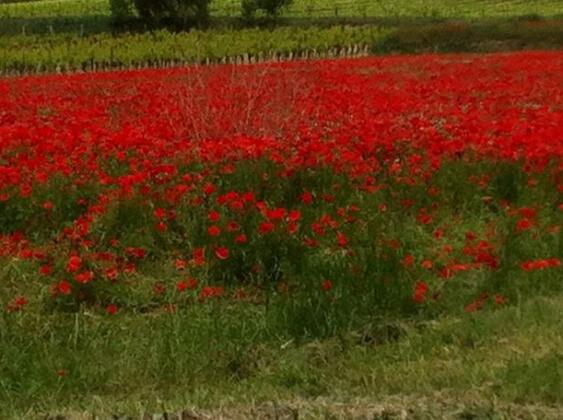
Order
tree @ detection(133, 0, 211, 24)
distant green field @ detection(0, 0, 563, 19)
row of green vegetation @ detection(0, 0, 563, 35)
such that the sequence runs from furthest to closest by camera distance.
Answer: distant green field @ detection(0, 0, 563, 19), row of green vegetation @ detection(0, 0, 563, 35), tree @ detection(133, 0, 211, 24)

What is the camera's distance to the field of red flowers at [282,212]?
630 cm

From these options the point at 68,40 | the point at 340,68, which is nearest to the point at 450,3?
the point at 68,40

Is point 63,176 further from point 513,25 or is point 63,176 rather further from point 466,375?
point 513,25

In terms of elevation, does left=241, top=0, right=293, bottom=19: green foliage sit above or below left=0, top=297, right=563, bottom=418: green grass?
below

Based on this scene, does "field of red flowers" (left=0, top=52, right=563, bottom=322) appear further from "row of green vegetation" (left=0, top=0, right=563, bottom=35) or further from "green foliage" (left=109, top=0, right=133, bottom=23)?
"green foliage" (left=109, top=0, right=133, bottom=23)

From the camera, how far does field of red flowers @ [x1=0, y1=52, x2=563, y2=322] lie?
6297 mm

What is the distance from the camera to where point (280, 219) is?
6984mm

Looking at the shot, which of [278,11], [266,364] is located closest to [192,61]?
[278,11]

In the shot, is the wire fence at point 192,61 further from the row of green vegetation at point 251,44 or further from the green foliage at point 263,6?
the green foliage at point 263,6

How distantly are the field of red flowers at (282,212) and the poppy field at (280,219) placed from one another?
2 centimetres

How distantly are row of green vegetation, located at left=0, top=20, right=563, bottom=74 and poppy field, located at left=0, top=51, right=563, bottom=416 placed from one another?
23.5 metres

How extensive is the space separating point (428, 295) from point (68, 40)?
37.1 m

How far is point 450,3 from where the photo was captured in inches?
2633

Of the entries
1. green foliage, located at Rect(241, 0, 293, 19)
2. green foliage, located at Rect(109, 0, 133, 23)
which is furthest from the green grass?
green foliage, located at Rect(241, 0, 293, 19)
